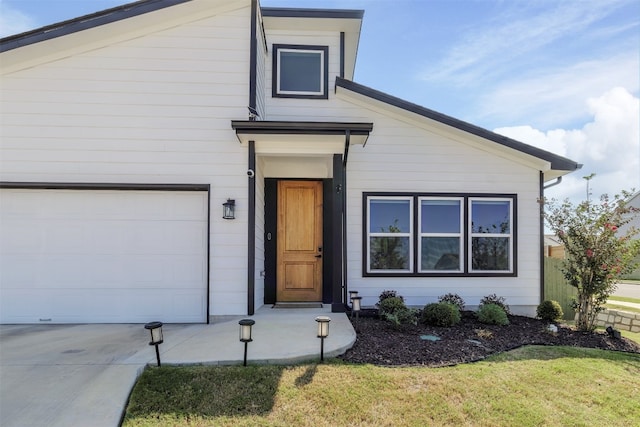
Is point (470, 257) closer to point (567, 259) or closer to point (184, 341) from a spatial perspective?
point (567, 259)

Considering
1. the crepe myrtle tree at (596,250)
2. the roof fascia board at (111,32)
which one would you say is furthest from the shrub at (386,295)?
the roof fascia board at (111,32)

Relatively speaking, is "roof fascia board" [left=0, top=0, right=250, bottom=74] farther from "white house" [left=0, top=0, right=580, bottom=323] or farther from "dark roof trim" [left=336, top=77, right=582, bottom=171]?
"dark roof trim" [left=336, top=77, right=582, bottom=171]

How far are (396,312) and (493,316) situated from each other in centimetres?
178

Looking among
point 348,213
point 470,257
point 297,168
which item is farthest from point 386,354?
point 297,168

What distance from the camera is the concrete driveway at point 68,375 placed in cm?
306

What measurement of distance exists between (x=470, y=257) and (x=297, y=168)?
406cm

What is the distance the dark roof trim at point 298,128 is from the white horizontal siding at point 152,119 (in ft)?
1.67

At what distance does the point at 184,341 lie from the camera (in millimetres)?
4758

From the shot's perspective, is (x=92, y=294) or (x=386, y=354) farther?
(x=92, y=294)

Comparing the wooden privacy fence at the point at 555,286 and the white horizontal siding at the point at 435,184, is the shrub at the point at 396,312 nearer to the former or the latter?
the white horizontal siding at the point at 435,184

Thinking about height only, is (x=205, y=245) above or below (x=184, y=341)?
above

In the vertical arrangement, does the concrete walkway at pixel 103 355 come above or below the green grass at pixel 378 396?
above

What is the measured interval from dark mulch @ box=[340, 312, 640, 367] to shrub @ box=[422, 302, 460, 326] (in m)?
0.12

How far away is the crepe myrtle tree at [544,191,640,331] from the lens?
614 cm
